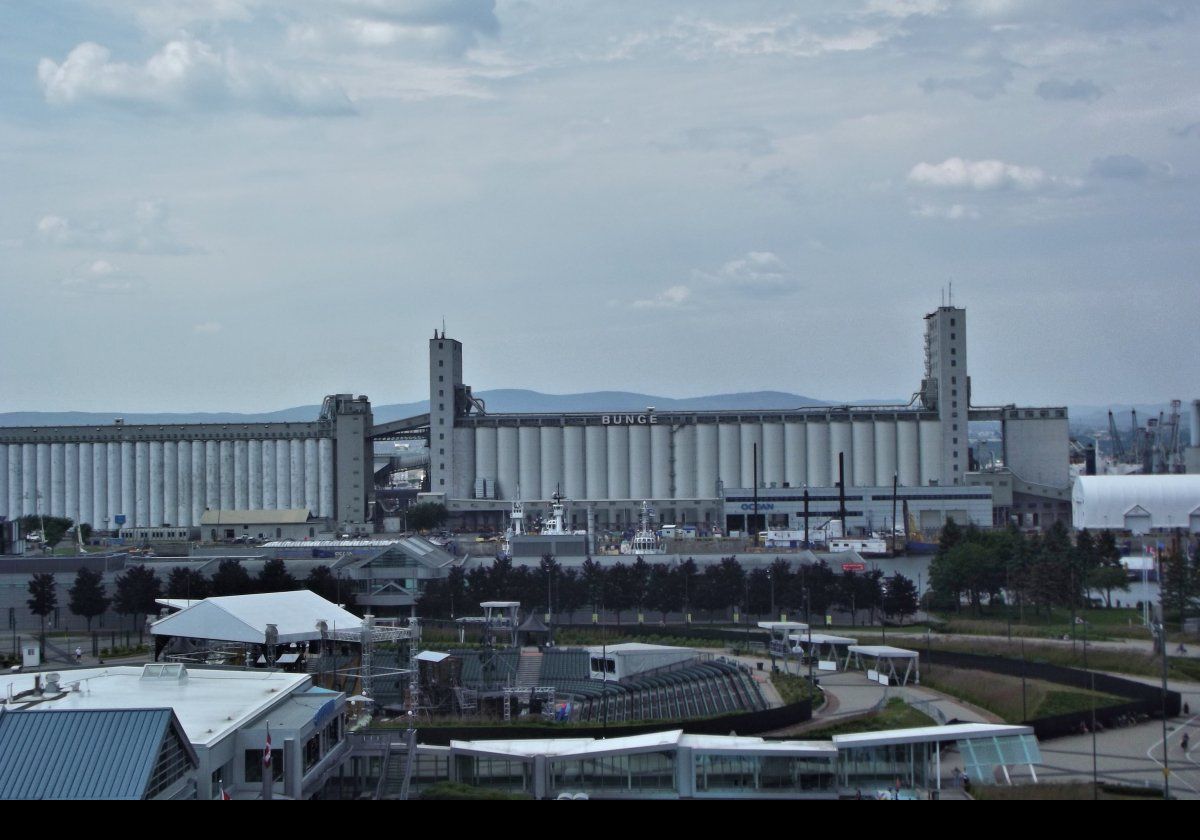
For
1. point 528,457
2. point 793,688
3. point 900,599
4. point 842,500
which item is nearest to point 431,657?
point 793,688

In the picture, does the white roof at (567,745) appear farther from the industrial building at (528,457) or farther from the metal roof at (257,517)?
the industrial building at (528,457)

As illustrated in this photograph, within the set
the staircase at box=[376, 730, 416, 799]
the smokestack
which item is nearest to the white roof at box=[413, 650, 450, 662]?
the staircase at box=[376, 730, 416, 799]

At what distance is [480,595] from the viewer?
13359 mm

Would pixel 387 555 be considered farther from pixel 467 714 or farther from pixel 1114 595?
pixel 1114 595

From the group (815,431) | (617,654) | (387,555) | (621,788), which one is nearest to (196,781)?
(621,788)

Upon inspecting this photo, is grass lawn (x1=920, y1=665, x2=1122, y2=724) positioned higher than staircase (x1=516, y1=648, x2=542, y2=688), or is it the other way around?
grass lawn (x1=920, y1=665, x2=1122, y2=724)

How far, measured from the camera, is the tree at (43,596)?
13016mm

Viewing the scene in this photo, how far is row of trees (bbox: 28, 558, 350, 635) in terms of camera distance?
13086 millimetres

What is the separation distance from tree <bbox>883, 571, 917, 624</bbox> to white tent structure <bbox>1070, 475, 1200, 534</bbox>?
900 centimetres

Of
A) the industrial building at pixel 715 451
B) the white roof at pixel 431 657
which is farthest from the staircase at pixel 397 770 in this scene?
the industrial building at pixel 715 451

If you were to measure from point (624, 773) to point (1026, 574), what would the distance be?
918cm

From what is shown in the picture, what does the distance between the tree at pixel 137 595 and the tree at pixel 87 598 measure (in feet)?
0.61

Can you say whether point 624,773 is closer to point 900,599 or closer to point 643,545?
point 900,599

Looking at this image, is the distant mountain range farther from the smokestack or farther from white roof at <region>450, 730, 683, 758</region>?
white roof at <region>450, 730, 683, 758</region>
